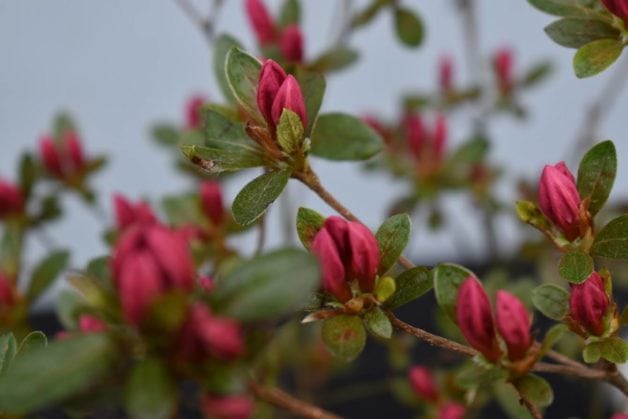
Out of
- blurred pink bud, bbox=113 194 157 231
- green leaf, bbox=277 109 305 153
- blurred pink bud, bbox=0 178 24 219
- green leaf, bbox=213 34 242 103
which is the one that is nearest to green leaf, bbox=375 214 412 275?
green leaf, bbox=277 109 305 153

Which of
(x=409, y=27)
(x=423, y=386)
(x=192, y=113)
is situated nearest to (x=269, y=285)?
(x=423, y=386)

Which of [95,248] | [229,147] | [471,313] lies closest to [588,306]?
[471,313]

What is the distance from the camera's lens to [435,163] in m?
1.60

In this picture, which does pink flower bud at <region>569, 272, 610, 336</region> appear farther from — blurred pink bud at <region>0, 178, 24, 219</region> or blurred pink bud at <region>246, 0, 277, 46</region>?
blurred pink bud at <region>0, 178, 24, 219</region>

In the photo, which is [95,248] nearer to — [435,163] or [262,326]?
[435,163]

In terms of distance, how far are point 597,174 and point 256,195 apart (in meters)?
0.30

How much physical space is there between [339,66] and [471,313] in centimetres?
53

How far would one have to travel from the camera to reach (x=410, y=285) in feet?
2.36

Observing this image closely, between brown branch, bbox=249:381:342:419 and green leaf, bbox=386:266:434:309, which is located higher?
green leaf, bbox=386:266:434:309

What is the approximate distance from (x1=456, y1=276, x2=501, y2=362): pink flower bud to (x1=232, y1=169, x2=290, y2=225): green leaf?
0.18 m

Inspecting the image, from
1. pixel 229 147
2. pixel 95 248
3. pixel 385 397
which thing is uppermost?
pixel 229 147

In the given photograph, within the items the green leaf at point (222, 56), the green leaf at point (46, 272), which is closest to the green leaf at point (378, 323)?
the green leaf at point (222, 56)

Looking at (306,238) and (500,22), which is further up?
(500,22)

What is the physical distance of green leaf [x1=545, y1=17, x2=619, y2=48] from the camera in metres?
0.79
